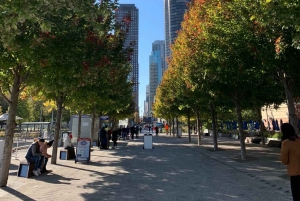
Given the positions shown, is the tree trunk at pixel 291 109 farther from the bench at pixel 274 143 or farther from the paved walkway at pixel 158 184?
the bench at pixel 274 143

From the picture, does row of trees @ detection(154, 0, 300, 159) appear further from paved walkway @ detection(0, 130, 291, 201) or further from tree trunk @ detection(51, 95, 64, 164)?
tree trunk @ detection(51, 95, 64, 164)

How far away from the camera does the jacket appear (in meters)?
4.65

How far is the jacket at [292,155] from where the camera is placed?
15.3 feet

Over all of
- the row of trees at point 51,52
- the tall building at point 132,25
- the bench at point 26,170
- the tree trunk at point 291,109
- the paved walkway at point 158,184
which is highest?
the tall building at point 132,25

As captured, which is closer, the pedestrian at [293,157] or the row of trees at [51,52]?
the pedestrian at [293,157]

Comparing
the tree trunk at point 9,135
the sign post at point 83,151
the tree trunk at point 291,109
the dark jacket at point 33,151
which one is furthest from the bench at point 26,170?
the tree trunk at point 291,109

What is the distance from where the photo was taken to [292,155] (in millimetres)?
4691

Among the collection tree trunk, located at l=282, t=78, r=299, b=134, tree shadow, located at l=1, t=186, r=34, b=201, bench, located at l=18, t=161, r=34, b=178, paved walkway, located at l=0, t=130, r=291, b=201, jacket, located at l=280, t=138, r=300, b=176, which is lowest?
tree shadow, located at l=1, t=186, r=34, b=201

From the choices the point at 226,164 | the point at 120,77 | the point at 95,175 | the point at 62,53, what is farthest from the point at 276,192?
the point at 120,77

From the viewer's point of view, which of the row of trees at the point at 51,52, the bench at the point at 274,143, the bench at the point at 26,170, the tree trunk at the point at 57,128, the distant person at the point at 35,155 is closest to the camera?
the row of trees at the point at 51,52

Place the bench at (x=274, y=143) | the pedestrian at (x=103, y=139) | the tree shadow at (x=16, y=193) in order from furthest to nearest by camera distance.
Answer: the pedestrian at (x=103, y=139) < the bench at (x=274, y=143) < the tree shadow at (x=16, y=193)

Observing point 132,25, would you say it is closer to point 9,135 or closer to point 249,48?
point 249,48

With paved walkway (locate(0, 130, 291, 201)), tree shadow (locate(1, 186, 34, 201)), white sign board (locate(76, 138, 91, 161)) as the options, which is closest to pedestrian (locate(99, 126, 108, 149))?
white sign board (locate(76, 138, 91, 161))

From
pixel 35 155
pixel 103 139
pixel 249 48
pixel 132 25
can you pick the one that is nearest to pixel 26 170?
pixel 35 155
